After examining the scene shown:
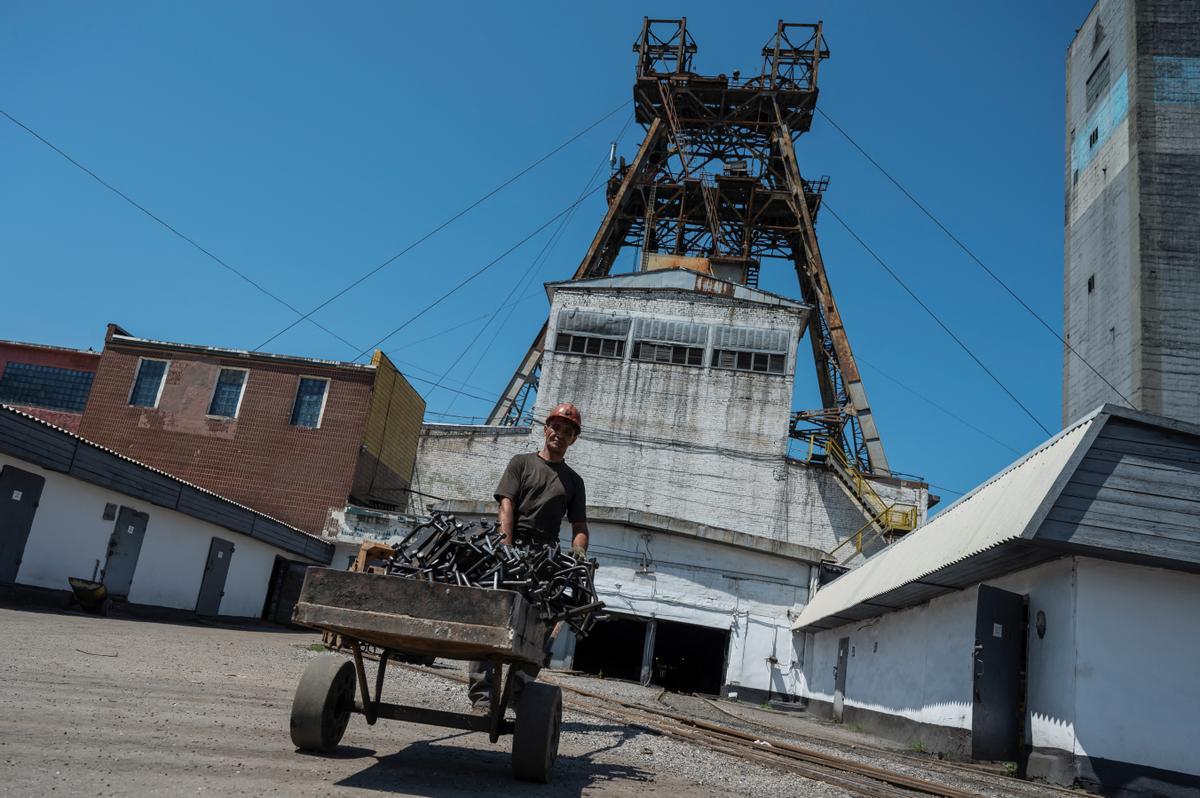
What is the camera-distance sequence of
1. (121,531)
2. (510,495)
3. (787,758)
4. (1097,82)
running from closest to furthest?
(510,495), (787,758), (121,531), (1097,82)

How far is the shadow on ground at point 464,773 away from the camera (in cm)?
460

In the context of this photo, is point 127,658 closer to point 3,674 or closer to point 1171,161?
point 3,674

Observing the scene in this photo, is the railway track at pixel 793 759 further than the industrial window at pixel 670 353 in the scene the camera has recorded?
No

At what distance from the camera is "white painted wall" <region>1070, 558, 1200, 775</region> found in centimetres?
955

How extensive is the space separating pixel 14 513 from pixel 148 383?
47.9 feet

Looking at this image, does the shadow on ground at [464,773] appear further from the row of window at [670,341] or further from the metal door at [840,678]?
the row of window at [670,341]

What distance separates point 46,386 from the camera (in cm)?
3472

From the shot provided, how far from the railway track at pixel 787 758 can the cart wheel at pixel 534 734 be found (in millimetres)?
2535

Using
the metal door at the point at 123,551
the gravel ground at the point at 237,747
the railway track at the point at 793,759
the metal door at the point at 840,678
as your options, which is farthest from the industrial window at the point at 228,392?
the railway track at the point at 793,759

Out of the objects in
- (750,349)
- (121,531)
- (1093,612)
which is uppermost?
(750,349)

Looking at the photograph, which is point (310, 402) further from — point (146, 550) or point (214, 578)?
point (146, 550)

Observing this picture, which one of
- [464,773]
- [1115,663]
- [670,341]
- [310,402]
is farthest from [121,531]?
[670,341]

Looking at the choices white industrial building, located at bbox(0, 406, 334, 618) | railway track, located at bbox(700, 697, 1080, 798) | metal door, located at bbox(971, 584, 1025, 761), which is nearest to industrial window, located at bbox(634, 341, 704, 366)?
white industrial building, located at bbox(0, 406, 334, 618)

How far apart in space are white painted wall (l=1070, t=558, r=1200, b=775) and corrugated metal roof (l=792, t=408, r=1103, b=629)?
1032 millimetres
